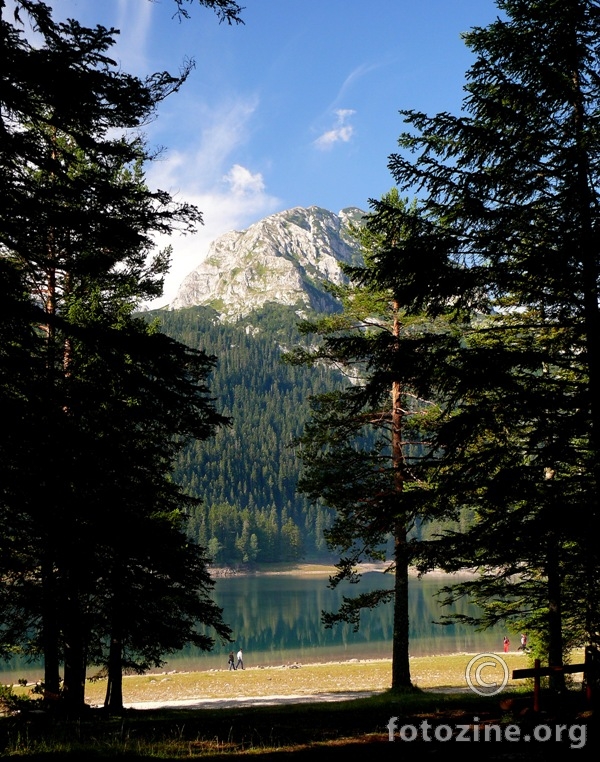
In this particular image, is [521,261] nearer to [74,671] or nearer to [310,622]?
[74,671]

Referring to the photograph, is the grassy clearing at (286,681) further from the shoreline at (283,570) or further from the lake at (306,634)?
the shoreline at (283,570)

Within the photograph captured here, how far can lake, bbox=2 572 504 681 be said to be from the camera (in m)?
50.7

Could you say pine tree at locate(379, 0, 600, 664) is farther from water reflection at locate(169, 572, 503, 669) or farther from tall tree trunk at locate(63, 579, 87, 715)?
water reflection at locate(169, 572, 503, 669)

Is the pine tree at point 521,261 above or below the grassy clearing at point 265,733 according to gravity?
above

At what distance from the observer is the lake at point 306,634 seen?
50719mm

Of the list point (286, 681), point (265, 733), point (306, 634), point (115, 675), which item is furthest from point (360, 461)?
point (306, 634)

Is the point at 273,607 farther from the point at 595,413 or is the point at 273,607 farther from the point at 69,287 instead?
the point at 595,413

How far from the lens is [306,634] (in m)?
67.2

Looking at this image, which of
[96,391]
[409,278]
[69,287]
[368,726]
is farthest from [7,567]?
[69,287]

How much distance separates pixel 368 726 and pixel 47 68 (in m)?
11.1

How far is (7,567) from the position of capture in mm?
8672

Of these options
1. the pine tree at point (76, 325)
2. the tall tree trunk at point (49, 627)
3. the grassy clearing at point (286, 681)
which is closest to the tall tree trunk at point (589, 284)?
the pine tree at point (76, 325)

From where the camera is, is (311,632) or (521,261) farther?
(311,632)

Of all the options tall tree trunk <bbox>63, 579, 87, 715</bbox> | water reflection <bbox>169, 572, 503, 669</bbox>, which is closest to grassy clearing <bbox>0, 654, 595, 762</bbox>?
tall tree trunk <bbox>63, 579, 87, 715</bbox>
